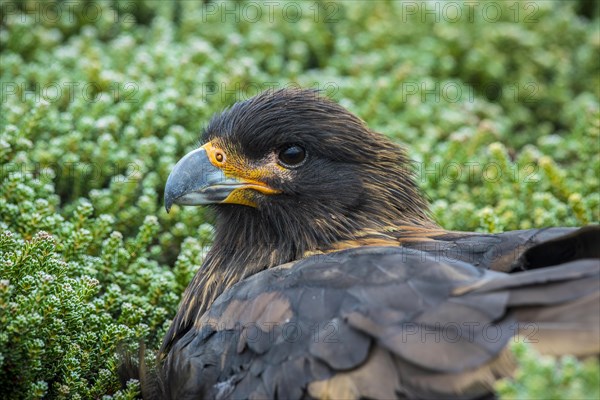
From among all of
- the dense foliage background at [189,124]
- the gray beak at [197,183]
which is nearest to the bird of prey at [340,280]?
the gray beak at [197,183]

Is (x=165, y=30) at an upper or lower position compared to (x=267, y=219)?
upper

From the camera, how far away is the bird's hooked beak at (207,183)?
14.3 feet

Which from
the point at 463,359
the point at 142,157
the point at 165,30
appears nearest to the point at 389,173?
the point at 463,359

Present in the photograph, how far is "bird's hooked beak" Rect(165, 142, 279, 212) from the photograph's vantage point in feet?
14.3

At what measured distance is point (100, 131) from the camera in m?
6.02

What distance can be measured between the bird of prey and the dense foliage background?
0.34m

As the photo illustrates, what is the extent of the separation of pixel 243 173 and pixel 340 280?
1044mm

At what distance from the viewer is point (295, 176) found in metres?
4.44

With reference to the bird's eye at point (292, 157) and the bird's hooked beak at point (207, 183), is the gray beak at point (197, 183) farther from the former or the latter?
the bird's eye at point (292, 157)

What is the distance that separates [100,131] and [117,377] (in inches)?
93.4

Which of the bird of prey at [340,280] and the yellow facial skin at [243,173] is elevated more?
the yellow facial skin at [243,173]

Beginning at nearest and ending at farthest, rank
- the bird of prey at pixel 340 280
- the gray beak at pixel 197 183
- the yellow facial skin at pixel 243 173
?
the bird of prey at pixel 340 280 < the gray beak at pixel 197 183 < the yellow facial skin at pixel 243 173

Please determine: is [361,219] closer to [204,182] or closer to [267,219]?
[267,219]

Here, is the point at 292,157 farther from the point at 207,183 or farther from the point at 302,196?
the point at 207,183
